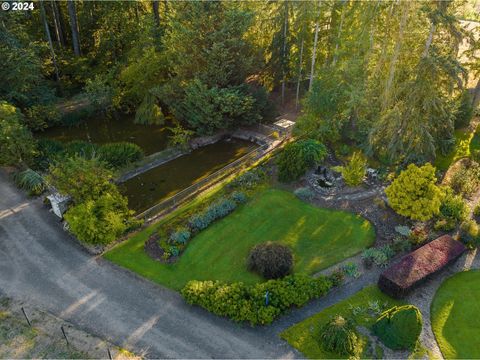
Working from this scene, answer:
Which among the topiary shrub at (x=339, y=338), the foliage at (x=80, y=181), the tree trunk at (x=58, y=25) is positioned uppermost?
the tree trunk at (x=58, y=25)

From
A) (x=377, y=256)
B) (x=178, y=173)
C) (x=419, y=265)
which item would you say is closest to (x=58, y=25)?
(x=178, y=173)

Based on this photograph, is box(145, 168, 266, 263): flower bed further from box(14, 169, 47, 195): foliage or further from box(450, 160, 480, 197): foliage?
box(450, 160, 480, 197): foliage

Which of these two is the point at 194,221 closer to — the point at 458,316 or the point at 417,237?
the point at 417,237

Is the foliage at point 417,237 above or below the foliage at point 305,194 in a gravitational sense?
below

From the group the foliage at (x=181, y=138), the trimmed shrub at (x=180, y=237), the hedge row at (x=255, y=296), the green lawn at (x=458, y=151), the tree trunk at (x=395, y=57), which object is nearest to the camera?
the hedge row at (x=255, y=296)

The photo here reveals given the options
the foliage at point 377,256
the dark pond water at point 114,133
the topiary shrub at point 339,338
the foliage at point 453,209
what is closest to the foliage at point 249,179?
the foliage at point 377,256

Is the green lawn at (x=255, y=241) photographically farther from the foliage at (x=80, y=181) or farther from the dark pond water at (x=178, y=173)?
the dark pond water at (x=178, y=173)
